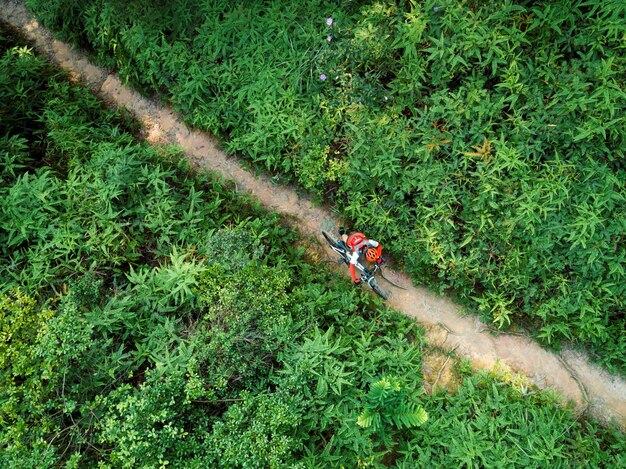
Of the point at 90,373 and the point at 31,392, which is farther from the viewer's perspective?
the point at 90,373

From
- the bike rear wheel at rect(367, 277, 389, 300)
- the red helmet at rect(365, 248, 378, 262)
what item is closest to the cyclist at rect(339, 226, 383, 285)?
the red helmet at rect(365, 248, 378, 262)

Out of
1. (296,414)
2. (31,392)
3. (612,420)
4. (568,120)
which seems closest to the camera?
(31,392)

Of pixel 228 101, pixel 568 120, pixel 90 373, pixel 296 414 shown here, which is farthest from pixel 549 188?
pixel 90 373

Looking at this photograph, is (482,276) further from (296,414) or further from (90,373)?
(90,373)

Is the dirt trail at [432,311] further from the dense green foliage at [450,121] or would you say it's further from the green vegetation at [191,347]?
the green vegetation at [191,347]

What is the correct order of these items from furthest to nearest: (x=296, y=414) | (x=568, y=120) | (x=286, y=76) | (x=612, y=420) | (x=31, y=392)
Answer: (x=286, y=76) < (x=612, y=420) < (x=568, y=120) < (x=296, y=414) < (x=31, y=392)

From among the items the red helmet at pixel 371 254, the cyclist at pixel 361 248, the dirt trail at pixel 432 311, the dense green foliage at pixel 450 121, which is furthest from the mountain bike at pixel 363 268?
the dense green foliage at pixel 450 121
